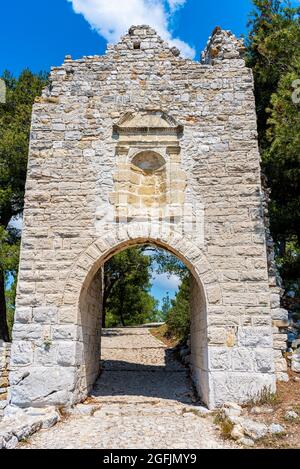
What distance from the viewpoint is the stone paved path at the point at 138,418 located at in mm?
4574

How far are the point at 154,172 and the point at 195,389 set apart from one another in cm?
424

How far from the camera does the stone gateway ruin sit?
238 inches

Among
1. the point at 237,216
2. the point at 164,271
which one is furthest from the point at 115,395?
the point at 164,271

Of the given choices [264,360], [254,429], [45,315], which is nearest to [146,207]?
[45,315]

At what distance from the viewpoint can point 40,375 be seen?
5.97 meters

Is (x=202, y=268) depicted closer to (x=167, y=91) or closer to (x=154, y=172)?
(x=154, y=172)

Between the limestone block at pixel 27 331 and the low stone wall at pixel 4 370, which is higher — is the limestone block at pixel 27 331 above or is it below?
above

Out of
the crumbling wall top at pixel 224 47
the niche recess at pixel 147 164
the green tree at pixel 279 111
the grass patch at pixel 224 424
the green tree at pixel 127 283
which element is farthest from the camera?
the green tree at pixel 127 283

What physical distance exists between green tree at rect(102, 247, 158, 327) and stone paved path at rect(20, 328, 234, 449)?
1146 cm

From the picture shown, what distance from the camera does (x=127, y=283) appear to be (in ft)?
79.5

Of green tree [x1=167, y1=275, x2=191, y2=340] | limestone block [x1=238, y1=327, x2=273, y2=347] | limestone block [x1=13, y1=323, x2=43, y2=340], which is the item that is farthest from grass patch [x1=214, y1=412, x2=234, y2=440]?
green tree [x1=167, y1=275, x2=191, y2=340]

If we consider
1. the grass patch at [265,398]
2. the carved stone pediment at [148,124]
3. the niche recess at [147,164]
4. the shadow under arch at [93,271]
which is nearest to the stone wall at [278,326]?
the grass patch at [265,398]

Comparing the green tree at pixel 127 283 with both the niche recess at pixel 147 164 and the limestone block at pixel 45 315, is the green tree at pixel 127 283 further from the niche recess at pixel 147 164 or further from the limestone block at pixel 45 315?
the limestone block at pixel 45 315

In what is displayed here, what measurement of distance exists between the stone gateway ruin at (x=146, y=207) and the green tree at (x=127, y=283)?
42.7 ft
